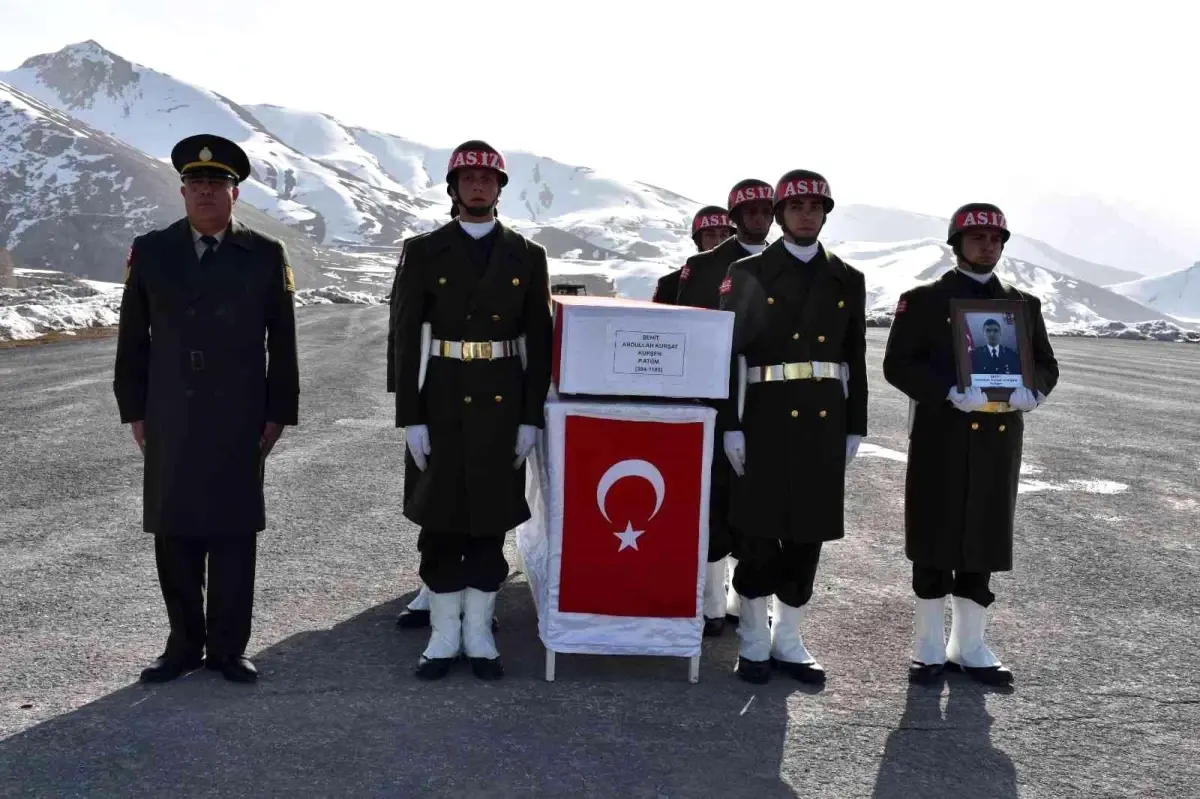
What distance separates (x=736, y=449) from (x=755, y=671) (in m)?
1.05

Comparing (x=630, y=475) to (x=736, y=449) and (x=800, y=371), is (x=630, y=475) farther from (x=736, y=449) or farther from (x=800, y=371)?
(x=800, y=371)

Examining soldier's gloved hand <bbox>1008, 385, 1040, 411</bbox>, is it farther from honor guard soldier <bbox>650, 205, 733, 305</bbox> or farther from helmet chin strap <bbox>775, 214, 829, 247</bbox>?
honor guard soldier <bbox>650, 205, 733, 305</bbox>

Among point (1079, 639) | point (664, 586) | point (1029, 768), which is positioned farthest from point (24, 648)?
point (1079, 639)

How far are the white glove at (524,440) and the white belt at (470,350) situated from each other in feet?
1.17

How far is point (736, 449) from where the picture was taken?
4.99 meters

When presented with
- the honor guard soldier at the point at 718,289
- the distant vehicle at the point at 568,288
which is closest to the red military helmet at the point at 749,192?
the honor guard soldier at the point at 718,289

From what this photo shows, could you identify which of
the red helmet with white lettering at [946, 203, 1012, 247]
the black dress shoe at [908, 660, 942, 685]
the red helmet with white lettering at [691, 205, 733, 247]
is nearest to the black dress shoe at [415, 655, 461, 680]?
the black dress shoe at [908, 660, 942, 685]

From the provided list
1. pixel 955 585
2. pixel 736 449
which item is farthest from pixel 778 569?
pixel 955 585

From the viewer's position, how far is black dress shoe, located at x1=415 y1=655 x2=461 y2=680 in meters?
4.81

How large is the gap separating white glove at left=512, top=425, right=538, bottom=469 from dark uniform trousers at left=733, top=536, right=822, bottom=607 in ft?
3.79

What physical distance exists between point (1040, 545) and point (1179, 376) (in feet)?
56.3

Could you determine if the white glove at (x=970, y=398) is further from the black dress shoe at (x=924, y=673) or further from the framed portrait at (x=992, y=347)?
the black dress shoe at (x=924, y=673)

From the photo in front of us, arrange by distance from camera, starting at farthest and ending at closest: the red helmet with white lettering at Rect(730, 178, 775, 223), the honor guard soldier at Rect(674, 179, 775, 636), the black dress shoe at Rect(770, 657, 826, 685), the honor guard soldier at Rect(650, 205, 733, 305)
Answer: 1. the honor guard soldier at Rect(650, 205, 733, 305)
2. the red helmet with white lettering at Rect(730, 178, 775, 223)
3. the honor guard soldier at Rect(674, 179, 775, 636)
4. the black dress shoe at Rect(770, 657, 826, 685)

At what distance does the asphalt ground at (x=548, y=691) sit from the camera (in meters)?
3.87
